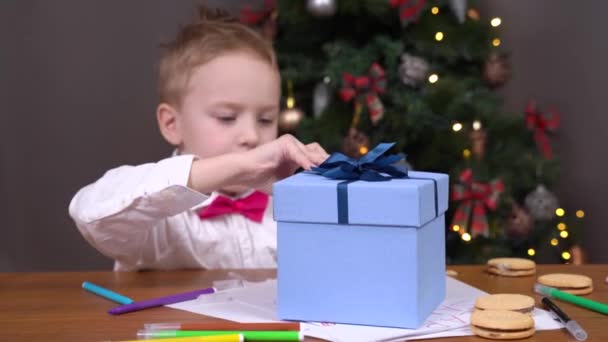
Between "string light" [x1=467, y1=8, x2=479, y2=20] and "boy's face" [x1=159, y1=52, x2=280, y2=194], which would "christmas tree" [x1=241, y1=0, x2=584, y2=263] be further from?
"boy's face" [x1=159, y1=52, x2=280, y2=194]

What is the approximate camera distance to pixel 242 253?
1.59 m

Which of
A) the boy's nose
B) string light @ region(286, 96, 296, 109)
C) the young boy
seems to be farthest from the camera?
string light @ region(286, 96, 296, 109)

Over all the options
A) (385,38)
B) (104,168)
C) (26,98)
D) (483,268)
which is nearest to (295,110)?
(385,38)

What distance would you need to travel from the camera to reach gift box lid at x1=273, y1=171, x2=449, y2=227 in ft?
2.91

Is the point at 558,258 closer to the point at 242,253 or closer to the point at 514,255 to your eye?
the point at 514,255

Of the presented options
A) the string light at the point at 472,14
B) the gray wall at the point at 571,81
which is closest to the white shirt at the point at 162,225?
the string light at the point at 472,14

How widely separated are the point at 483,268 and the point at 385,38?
1.37 meters

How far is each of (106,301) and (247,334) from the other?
0.96ft

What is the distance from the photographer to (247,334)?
83 centimetres

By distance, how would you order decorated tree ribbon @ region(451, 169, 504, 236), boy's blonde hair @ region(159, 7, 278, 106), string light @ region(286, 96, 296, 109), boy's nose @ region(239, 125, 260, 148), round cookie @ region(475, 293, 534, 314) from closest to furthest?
round cookie @ region(475, 293, 534, 314) < boy's nose @ region(239, 125, 260, 148) < boy's blonde hair @ region(159, 7, 278, 106) < decorated tree ribbon @ region(451, 169, 504, 236) < string light @ region(286, 96, 296, 109)

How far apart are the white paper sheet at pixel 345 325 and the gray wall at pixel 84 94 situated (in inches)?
76.7

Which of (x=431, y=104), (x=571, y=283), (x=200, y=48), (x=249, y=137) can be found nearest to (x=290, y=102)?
(x=431, y=104)

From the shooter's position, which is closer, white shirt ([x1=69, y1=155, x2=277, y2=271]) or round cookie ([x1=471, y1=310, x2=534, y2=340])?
round cookie ([x1=471, y1=310, x2=534, y2=340])

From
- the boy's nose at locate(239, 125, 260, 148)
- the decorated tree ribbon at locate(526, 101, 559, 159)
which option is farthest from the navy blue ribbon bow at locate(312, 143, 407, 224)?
the decorated tree ribbon at locate(526, 101, 559, 159)
